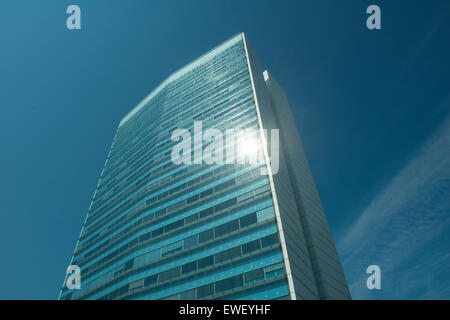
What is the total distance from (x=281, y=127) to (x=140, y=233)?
37.7 metres

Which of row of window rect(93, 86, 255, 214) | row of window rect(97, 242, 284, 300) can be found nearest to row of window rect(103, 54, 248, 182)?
row of window rect(93, 86, 255, 214)

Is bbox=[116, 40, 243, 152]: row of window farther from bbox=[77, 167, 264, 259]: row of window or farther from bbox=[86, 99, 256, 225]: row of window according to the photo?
bbox=[77, 167, 264, 259]: row of window

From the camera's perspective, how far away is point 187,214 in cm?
4672

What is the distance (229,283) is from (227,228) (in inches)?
300

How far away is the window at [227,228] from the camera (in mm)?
40250

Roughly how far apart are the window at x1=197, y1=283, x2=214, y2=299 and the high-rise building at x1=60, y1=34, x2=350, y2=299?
0.12 metres

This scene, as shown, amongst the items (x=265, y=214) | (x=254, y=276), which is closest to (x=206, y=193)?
(x=265, y=214)

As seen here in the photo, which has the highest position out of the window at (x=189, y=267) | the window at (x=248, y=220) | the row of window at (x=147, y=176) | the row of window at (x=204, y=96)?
the row of window at (x=204, y=96)

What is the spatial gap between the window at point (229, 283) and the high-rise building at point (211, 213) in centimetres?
12

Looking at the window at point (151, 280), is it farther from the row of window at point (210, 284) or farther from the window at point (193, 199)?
the window at point (193, 199)

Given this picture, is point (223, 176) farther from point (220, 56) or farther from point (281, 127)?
point (220, 56)

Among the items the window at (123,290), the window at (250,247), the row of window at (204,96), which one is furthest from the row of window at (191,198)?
the row of window at (204,96)
